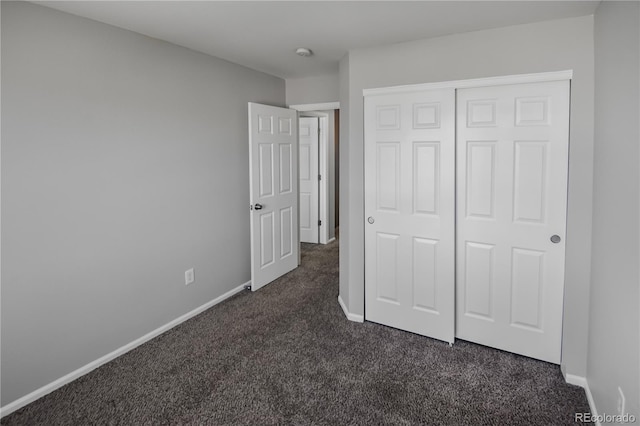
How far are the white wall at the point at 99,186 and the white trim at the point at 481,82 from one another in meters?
1.52

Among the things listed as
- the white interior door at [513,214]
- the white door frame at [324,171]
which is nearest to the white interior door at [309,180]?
the white door frame at [324,171]

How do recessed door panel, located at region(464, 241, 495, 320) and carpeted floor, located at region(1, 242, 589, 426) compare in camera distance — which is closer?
carpeted floor, located at region(1, 242, 589, 426)

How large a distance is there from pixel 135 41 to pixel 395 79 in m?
1.87

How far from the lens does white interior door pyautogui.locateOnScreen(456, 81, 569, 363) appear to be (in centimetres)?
242

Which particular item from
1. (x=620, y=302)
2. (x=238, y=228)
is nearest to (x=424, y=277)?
(x=620, y=302)

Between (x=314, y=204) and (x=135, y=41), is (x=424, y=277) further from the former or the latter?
(x=314, y=204)

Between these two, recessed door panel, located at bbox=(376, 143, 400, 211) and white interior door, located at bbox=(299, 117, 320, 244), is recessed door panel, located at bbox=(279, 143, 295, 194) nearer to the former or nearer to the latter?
white interior door, located at bbox=(299, 117, 320, 244)

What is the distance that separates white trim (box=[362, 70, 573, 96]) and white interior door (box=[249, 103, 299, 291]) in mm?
1262

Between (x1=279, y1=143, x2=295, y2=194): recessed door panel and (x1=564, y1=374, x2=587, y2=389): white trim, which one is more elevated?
(x1=279, y1=143, x2=295, y2=194): recessed door panel

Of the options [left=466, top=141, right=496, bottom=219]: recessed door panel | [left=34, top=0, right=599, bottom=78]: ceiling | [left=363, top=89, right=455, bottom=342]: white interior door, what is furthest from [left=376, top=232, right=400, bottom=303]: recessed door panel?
[left=34, top=0, right=599, bottom=78]: ceiling

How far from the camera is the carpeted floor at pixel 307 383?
208 cm

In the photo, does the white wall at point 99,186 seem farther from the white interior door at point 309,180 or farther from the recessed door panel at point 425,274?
the white interior door at point 309,180

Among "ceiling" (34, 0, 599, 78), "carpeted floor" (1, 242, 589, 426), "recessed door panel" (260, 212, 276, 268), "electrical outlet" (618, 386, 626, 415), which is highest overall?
"ceiling" (34, 0, 599, 78)

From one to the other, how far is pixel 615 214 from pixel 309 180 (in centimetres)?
436
